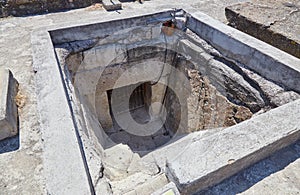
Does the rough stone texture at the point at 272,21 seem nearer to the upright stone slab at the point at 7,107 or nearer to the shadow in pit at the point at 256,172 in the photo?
the shadow in pit at the point at 256,172

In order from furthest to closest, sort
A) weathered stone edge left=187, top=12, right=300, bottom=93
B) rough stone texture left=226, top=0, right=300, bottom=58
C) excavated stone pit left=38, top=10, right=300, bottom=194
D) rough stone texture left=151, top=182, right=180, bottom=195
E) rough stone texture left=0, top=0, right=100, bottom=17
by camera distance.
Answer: rough stone texture left=0, top=0, right=100, bottom=17 < rough stone texture left=226, top=0, right=300, bottom=58 < excavated stone pit left=38, top=10, right=300, bottom=194 < weathered stone edge left=187, top=12, right=300, bottom=93 < rough stone texture left=151, top=182, right=180, bottom=195

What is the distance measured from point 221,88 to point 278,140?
5.40ft

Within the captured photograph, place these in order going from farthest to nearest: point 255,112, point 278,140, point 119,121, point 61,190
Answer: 1. point 119,121
2. point 255,112
3. point 278,140
4. point 61,190

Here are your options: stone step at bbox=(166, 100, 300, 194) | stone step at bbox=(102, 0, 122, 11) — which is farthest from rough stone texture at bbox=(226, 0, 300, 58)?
stone step at bbox=(102, 0, 122, 11)

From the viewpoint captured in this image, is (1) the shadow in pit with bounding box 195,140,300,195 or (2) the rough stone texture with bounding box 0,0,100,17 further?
(2) the rough stone texture with bounding box 0,0,100,17

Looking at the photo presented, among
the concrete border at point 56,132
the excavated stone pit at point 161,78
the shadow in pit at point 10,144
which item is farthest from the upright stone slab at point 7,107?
the excavated stone pit at point 161,78

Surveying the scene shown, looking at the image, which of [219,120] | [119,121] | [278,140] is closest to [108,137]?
[119,121]

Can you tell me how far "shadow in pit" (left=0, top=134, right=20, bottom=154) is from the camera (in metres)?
1.80

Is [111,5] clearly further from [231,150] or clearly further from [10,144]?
[231,150]

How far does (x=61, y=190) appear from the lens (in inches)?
52.9

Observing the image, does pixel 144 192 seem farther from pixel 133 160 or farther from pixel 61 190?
pixel 133 160

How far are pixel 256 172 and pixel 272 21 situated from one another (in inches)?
94.6

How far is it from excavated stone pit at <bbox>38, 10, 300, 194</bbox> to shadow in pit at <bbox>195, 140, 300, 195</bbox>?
0.84m

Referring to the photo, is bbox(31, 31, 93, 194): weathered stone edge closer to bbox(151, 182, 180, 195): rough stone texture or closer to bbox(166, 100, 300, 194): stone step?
bbox(151, 182, 180, 195): rough stone texture
